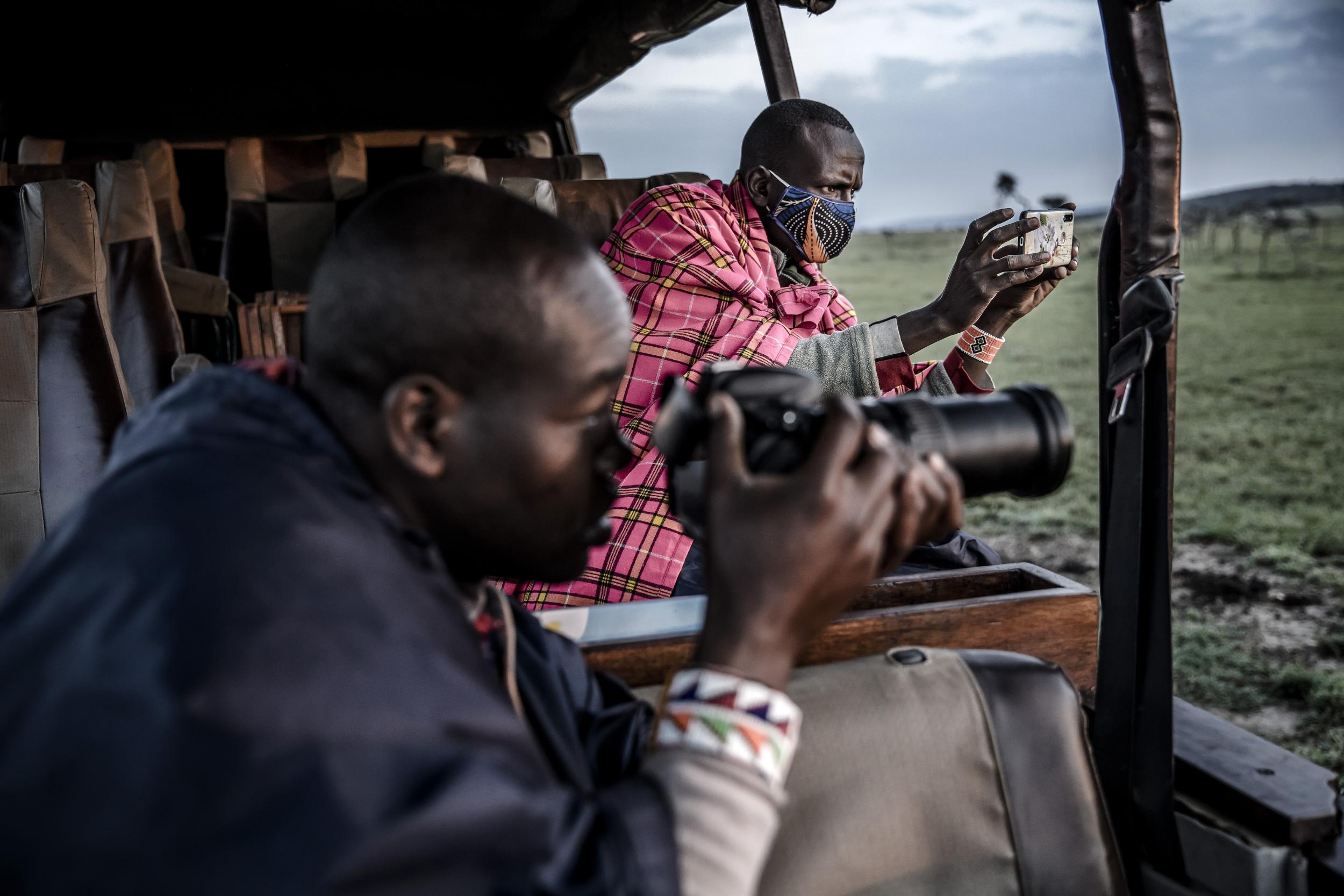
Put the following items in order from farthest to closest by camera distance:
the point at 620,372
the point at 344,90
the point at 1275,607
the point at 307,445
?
the point at 344,90 < the point at 1275,607 < the point at 620,372 < the point at 307,445

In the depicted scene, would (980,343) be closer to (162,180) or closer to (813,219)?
(813,219)

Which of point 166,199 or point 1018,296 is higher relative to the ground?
point 166,199

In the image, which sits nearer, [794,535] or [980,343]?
[794,535]

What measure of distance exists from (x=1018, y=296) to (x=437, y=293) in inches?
55.5

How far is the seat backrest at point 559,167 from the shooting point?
316 cm

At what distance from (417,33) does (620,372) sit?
3736 millimetres

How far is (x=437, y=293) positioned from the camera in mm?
742

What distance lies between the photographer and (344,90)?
13.4 feet

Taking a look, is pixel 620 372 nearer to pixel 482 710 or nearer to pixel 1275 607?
pixel 482 710

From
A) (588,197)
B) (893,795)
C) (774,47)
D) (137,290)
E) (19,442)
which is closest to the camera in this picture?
(893,795)

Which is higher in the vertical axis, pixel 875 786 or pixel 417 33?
pixel 417 33

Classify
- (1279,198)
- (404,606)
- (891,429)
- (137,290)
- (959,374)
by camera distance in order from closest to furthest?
(404,606)
(891,429)
(959,374)
(137,290)
(1279,198)

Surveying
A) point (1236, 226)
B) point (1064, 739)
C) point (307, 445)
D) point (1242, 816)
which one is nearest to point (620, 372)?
point (307, 445)

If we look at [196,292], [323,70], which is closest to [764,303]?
[196,292]
